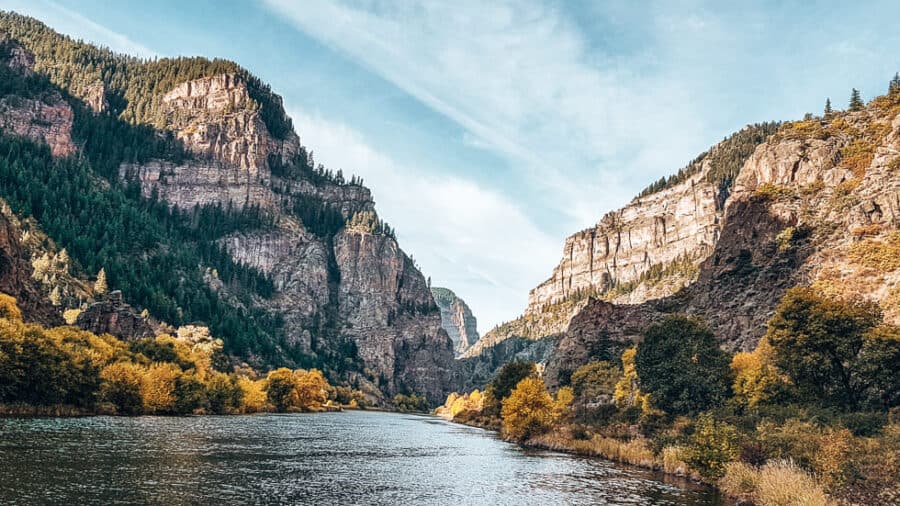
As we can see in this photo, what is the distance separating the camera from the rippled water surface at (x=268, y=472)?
39906mm

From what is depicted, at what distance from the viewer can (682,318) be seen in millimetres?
100250

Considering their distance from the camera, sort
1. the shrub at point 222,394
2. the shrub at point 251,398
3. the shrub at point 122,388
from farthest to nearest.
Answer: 1. the shrub at point 251,398
2. the shrub at point 222,394
3. the shrub at point 122,388

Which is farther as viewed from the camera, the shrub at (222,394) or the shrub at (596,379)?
the shrub at (222,394)

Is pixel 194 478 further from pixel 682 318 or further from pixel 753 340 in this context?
pixel 753 340

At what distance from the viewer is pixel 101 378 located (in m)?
96.2

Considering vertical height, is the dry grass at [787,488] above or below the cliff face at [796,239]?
below

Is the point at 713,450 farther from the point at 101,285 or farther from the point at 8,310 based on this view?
the point at 101,285

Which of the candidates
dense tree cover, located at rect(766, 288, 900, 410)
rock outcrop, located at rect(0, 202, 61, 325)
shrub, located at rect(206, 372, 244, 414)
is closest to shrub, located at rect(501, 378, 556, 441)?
dense tree cover, located at rect(766, 288, 900, 410)

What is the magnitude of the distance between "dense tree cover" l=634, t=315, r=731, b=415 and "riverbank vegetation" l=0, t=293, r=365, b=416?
272 ft

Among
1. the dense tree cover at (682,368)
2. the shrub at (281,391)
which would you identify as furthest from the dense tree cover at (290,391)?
→ the dense tree cover at (682,368)

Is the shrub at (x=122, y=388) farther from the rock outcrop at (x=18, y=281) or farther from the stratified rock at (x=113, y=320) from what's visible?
the stratified rock at (x=113, y=320)

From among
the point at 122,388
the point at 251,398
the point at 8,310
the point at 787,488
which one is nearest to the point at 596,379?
the point at 251,398

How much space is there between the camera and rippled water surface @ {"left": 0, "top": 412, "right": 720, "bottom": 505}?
39906mm

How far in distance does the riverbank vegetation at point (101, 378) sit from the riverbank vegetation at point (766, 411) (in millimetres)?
61564
